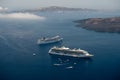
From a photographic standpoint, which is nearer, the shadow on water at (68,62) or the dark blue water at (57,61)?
the dark blue water at (57,61)

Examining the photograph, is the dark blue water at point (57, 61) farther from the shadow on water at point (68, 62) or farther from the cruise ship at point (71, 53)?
the cruise ship at point (71, 53)

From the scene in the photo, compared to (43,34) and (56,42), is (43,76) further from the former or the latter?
(43,34)

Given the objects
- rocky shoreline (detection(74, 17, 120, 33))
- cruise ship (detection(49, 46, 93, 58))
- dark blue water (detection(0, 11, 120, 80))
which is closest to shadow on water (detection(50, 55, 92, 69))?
dark blue water (detection(0, 11, 120, 80))

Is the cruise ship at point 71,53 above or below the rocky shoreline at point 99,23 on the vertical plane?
below

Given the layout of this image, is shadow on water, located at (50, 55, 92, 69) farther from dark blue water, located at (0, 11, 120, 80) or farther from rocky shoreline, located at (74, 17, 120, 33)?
rocky shoreline, located at (74, 17, 120, 33)

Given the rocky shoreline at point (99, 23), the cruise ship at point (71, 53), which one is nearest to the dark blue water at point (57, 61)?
the cruise ship at point (71, 53)

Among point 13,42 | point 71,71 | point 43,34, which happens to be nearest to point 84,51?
point 71,71

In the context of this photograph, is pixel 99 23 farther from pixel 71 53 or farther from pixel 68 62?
pixel 68 62

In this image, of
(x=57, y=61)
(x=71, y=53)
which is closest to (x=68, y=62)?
(x=57, y=61)
